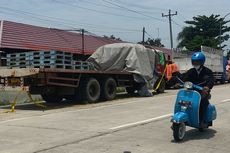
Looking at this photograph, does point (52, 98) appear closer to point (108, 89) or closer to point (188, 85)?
point (108, 89)

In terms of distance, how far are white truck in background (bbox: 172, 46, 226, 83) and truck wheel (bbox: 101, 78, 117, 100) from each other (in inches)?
573

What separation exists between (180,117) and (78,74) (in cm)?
892

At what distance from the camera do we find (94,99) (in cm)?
1825

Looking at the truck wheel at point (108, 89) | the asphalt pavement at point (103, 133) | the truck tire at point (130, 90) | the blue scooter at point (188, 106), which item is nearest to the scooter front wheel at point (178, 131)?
the blue scooter at point (188, 106)

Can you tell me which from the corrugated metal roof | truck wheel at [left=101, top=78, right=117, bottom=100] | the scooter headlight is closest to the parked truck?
truck wheel at [left=101, top=78, right=117, bottom=100]

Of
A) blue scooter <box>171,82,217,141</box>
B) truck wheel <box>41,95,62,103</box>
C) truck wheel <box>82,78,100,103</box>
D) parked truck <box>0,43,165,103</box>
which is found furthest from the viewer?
truck wheel <box>41,95,62,103</box>

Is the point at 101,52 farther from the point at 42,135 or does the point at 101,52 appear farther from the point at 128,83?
the point at 42,135

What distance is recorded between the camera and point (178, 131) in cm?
891

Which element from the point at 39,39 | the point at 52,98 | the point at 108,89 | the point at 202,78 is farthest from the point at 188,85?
the point at 39,39

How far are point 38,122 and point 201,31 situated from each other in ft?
223

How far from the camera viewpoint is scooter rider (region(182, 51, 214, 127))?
9.45 metres

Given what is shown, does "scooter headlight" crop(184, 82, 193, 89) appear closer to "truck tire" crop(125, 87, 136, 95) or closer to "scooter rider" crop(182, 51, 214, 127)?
"scooter rider" crop(182, 51, 214, 127)

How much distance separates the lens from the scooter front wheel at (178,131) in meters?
8.90

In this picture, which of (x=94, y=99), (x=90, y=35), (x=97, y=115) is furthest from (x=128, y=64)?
(x=90, y=35)
